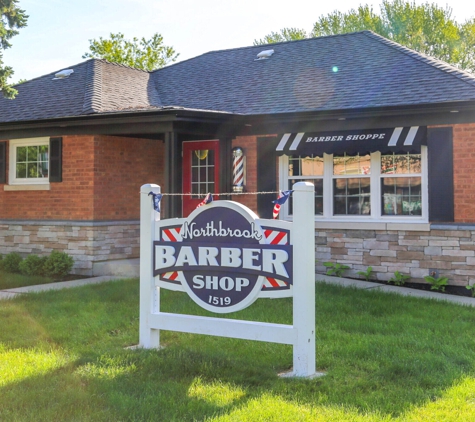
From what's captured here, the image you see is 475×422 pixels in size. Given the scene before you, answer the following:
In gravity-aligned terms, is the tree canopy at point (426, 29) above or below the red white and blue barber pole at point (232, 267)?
above

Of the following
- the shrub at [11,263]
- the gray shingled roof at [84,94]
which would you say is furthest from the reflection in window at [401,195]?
the shrub at [11,263]

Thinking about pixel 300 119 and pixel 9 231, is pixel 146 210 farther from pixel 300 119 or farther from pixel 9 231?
pixel 9 231

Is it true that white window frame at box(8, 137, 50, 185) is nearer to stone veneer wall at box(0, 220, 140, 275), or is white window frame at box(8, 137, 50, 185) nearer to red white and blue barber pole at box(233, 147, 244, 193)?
stone veneer wall at box(0, 220, 140, 275)

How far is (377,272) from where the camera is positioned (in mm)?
10586

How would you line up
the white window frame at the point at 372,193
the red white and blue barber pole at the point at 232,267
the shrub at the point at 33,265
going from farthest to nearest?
the shrub at the point at 33,265
the white window frame at the point at 372,193
the red white and blue barber pole at the point at 232,267

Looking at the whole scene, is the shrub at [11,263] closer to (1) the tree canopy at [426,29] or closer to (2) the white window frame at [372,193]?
(2) the white window frame at [372,193]

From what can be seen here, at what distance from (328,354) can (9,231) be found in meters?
9.57

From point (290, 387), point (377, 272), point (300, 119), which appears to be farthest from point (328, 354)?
point (300, 119)

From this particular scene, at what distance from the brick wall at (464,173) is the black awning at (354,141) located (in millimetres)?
579

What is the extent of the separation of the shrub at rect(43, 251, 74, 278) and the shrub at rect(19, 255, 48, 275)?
13cm

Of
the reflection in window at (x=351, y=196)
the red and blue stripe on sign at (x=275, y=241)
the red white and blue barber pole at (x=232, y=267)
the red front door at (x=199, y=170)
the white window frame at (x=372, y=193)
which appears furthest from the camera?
the red front door at (x=199, y=170)

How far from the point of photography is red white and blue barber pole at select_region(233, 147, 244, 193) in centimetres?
1168

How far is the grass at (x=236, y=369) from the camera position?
4176 millimetres

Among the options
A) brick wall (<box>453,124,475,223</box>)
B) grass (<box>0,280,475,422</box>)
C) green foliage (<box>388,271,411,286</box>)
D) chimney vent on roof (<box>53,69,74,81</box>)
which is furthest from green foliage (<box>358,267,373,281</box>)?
chimney vent on roof (<box>53,69,74,81</box>)
